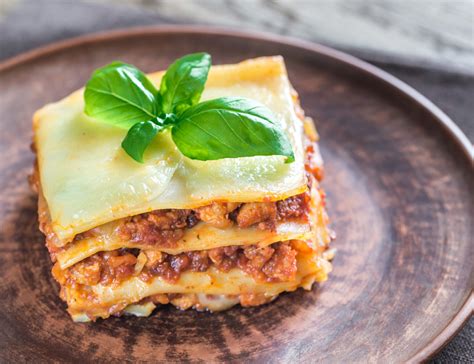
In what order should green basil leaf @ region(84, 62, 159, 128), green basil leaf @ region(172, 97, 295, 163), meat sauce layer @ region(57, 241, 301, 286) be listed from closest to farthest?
green basil leaf @ region(172, 97, 295, 163)
meat sauce layer @ region(57, 241, 301, 286)
green basil leaf @ region(84, 62, 159, 128)

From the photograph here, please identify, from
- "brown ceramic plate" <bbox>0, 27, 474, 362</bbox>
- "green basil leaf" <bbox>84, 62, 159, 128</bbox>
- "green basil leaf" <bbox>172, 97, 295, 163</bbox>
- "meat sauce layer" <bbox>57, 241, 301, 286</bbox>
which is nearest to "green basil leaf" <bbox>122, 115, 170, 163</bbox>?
"green basil leaf" <bbox>172, 97, 295, 163</bbox>

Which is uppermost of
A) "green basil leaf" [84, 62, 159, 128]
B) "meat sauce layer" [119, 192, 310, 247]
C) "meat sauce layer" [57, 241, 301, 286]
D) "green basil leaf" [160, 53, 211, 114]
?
"green basil leaf" [160, 53, 211, 114]

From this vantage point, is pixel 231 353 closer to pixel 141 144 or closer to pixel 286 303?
pixel 286 303

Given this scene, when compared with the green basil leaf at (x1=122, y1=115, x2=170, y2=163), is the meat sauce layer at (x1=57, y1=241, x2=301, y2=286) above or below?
below

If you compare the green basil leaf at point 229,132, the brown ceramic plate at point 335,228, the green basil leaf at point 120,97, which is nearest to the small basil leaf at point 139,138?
the green basil leaf at point 229,132

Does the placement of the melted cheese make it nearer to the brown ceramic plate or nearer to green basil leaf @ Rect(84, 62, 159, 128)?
green basil leaf @ Rect(84, 62, 159, 128)

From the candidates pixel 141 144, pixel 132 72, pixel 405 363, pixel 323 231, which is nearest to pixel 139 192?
pixel 141 144
